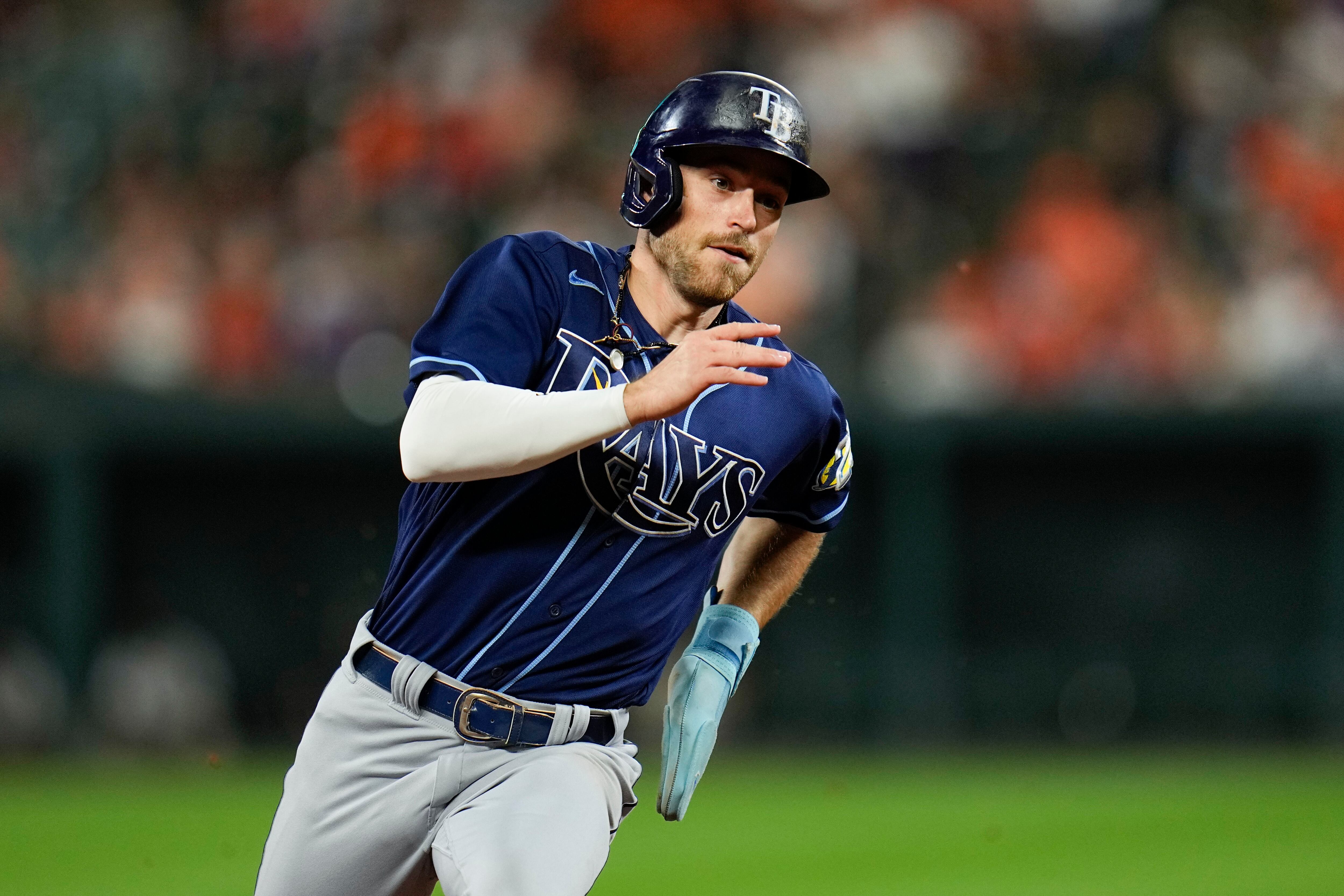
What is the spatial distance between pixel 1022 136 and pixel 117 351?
19.0 feet

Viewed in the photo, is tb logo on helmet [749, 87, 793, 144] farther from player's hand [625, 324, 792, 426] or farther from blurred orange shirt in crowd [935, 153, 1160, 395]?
blurred orange shirt in crowd [935, 153, 1160, 395]

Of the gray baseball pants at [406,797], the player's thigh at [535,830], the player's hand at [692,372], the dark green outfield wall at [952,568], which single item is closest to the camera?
the player's hand at [692,372]

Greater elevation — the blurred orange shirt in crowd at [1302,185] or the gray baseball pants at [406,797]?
the blurred orange shirt in crowd at [1302,185]

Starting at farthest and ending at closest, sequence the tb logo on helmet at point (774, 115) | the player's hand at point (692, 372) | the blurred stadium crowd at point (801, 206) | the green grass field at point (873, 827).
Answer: the blurred stadium crowd at point (801, 206) → the green grass field at point (873, 827) → the tb logo on helmet at point (774, 115) → the player's hand at point (692, 372)

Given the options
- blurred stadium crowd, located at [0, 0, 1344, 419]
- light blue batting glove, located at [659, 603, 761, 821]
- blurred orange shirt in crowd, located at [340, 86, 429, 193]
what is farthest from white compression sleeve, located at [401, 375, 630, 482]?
blurred orange shirt in crowd, located at [340, 86, 429, 193]

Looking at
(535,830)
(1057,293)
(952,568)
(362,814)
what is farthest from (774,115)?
(952,568)

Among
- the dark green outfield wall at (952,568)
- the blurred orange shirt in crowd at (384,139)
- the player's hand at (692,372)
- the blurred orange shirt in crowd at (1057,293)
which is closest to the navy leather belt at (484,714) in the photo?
the player's hand at (692,372)

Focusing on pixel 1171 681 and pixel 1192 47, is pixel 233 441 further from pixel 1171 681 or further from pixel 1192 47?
pixel 1192 47

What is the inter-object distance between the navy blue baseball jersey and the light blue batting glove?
0.18 metres

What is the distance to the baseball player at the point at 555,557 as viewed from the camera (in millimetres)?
3129

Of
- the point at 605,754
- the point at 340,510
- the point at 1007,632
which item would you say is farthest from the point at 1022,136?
the point at 605,754

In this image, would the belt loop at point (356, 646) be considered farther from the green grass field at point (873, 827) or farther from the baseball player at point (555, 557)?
the green grass field at point (873, 827)

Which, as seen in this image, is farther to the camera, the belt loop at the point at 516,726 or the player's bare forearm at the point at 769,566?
the player's bare forearm at the point at 769,566

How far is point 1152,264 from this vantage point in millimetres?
10148
